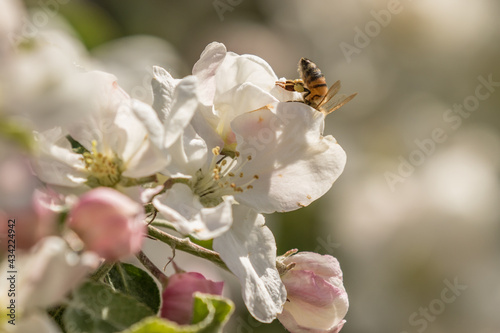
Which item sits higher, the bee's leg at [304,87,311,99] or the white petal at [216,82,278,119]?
the white petal at [216,82,278,119]

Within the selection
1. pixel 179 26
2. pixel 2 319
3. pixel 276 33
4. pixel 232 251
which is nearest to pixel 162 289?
pixel 232 251

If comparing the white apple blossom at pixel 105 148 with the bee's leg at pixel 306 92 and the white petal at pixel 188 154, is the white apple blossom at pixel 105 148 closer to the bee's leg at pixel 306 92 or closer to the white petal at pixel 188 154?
the white petal at pixel 188 154
